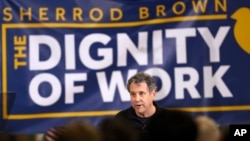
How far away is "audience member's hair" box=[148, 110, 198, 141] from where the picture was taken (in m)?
2.70

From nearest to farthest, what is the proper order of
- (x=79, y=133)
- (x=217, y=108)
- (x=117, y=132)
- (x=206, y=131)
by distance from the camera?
(x=79, y=133), (x=117, y=132), (x=206, y=131), (x=217, y=108)

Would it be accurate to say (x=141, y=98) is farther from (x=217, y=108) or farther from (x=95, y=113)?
(x=217, y=108)

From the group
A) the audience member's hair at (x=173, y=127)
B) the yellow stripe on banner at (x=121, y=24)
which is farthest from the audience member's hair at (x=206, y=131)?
the yellow stripe on banner at (x=121, y=24)

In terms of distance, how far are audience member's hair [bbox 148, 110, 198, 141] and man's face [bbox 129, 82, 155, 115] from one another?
2311 millimetres

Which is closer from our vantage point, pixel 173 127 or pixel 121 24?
pixel 173 127

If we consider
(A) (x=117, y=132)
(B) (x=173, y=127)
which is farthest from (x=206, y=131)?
(A) (x=117, y=132)

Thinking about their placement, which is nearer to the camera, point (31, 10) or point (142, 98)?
point (142, 98)

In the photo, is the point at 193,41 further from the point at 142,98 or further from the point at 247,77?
the point at 142,98

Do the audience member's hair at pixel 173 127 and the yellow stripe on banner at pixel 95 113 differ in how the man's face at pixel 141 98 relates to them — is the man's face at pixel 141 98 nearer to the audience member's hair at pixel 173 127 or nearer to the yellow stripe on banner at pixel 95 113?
the yellow stripe on banner at pixel 95 113

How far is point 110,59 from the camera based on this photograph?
242 inches

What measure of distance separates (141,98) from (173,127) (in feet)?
8.24

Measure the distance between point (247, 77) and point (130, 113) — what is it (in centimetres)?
142

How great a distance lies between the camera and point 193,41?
242 inches

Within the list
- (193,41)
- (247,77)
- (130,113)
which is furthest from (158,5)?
(130,113)
